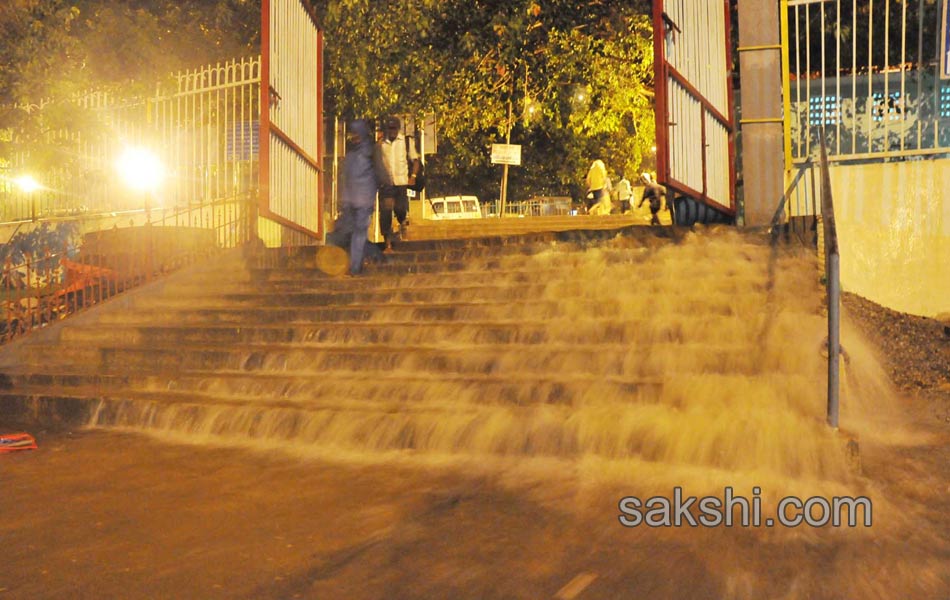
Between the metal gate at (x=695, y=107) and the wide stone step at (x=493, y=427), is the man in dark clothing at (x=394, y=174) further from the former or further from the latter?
the wide stone step at (x=493, y=427)

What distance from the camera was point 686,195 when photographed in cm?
872

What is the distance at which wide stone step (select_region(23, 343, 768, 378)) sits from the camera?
5.73 m

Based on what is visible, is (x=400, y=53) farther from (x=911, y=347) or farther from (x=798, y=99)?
(x=911, y=347)

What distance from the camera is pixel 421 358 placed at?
6504mm

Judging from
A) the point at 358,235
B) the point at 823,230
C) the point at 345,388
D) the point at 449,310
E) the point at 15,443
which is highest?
the point at 358,235

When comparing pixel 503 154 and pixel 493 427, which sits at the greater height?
pixel 503 154

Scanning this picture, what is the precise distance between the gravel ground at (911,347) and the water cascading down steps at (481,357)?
1.27m

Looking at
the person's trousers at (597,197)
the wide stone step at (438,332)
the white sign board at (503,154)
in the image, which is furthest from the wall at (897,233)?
the white sign board at (503,154)

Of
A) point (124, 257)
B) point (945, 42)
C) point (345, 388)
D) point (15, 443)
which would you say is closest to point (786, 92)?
point (945, 42)

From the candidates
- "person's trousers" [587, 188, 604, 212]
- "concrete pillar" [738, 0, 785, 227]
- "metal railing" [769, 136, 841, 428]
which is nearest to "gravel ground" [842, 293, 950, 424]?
"metal railing" [769, 136, 841, 428]

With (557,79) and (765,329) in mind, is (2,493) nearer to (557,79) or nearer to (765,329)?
(765,329)

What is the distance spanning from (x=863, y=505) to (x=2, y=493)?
465 cm

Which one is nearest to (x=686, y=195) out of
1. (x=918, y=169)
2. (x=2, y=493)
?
(x=918, y=169)

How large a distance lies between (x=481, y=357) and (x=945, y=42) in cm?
598
